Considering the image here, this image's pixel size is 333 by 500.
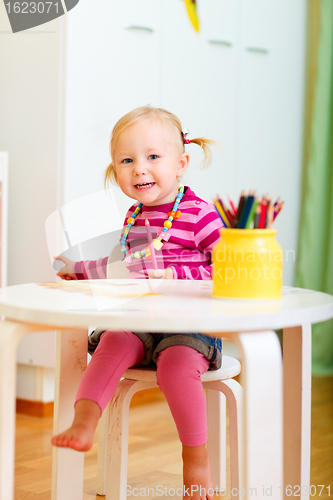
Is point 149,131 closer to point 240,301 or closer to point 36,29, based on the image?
point 240,301

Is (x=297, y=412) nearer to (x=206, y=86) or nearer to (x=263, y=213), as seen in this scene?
(x=263, y=213)

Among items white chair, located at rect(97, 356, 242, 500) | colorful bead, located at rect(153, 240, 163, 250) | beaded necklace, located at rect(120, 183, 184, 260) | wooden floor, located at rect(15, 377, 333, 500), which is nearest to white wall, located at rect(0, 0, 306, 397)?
wooden floor, located at rect(15, 377, 333, 500)

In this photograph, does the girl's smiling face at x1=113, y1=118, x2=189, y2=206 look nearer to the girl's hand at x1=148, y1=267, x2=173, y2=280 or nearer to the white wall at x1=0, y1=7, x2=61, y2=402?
the girl's hand at x1=148, y1=267, x2=173, y2=280

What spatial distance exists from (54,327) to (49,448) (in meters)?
0.91

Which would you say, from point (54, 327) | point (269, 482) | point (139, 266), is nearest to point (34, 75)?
point (139, 266)

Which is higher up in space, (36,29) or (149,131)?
(36,29)

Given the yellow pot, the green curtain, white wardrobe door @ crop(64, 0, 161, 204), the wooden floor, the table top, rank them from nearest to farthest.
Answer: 1. the table top
2. the yellow pot
3. the wooden floor
4. white wardrobe door @ crop(64, 0, 161, 204)
5. the green curtain

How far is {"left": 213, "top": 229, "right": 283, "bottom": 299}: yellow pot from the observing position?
81cm

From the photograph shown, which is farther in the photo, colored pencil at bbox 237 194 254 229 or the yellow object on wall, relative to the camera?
the yellow object on wall

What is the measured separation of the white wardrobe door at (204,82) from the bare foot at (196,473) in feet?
3.38

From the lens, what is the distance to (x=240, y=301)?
31.6 inches

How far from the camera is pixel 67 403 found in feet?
3.50

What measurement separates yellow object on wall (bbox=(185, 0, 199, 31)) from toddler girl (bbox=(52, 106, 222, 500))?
894mm

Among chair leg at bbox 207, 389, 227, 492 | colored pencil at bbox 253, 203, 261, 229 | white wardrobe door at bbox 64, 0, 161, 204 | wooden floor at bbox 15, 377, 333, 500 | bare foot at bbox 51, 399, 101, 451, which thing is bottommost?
wooden floor at bbox 15, 377, 333, 500
